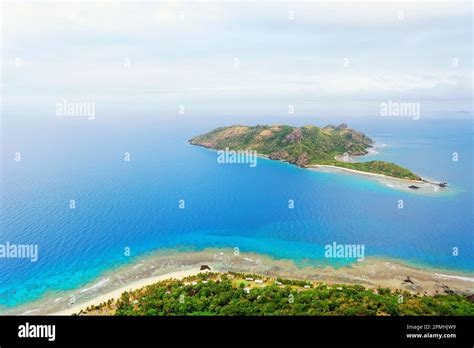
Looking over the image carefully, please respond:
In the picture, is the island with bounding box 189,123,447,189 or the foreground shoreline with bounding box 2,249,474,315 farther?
the island with bounding box 189,123,447,189

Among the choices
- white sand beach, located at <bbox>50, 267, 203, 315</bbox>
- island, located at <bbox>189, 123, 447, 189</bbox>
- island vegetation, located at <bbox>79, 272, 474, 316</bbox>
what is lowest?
white sand beach, located at <bbox>50, 267, 203, 315</bbox>

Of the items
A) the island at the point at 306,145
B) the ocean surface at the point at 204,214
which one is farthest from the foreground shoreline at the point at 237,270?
the island at the point at 306,145

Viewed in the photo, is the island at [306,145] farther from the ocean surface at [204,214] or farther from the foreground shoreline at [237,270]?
the foreground shoreline at [237,270]

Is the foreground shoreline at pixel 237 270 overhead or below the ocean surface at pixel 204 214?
below

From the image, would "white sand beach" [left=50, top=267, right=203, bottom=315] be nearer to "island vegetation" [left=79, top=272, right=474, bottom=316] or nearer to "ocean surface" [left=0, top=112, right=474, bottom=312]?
"island vegetation" [left=79, top=272, right=474, bottom=316]

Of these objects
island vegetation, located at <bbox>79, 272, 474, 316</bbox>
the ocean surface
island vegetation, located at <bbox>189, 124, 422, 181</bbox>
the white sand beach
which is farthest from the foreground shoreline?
island vegetation, located at <bbox>189, 124, 422, 181</bbox>

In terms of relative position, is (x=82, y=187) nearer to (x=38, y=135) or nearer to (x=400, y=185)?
(x=400, y=185)
